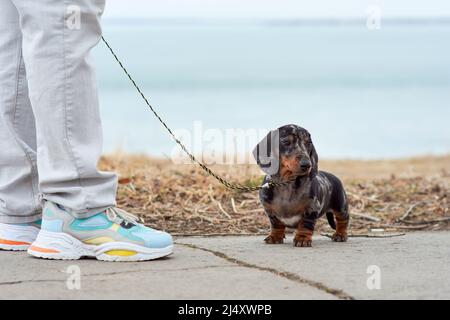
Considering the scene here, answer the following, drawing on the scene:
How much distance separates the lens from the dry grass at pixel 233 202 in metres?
4.76

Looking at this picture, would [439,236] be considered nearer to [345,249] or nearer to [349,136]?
[345,249]

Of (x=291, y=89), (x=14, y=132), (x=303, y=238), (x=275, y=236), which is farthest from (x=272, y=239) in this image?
(x=291, y=89)

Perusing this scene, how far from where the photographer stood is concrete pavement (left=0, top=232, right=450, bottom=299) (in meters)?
2.95

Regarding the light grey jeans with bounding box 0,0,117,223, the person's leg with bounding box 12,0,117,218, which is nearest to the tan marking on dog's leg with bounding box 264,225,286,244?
the light grey jeans with bounding box 0,0,117,223

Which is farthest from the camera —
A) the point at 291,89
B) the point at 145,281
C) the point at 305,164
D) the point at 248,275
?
the point at 291,89

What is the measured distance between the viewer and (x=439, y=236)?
4301 mm

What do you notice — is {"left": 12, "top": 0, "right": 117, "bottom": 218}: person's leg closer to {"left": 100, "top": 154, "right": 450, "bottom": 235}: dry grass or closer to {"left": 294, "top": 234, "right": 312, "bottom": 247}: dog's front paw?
{"left": 294, "top": 234, "right": 312, "bottom": 247}: dog's front paw

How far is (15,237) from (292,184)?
1232 millimetres

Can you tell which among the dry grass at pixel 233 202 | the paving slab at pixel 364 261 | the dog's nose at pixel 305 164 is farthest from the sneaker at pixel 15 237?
the dog's nose at pixel 305 164

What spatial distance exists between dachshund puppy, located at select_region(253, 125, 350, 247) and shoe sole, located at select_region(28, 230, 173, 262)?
782mm

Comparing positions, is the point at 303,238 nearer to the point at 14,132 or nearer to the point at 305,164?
the point at 305,164

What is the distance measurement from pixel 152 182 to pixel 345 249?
1.81m

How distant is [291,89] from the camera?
29.7m

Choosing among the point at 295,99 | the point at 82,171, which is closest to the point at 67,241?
the point at 82,171
